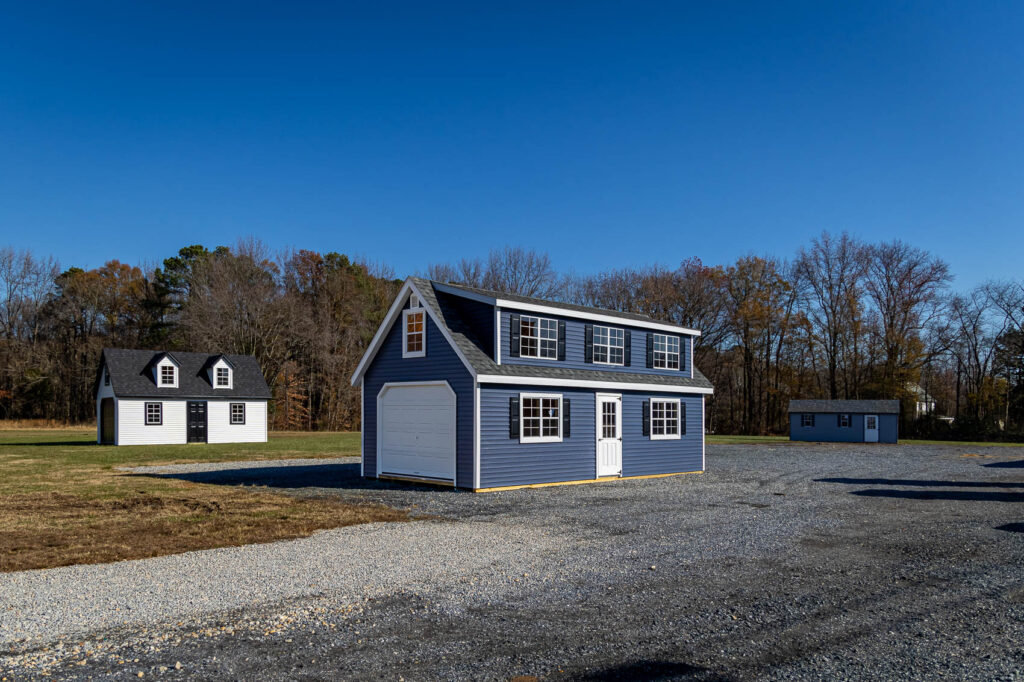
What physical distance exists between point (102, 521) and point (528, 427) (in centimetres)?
980

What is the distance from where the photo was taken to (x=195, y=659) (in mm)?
5973

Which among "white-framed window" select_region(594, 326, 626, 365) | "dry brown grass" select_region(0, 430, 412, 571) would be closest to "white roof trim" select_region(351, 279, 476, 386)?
"dry brown grass" select_region(0, 430, 412, 571)

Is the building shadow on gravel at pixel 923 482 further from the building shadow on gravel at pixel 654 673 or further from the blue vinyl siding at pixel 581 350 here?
the building shadow on gravel at pixel 654 673

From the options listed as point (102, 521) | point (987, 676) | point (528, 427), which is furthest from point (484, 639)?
point (528, 427)

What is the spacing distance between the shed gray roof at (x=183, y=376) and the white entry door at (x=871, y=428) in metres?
35.9

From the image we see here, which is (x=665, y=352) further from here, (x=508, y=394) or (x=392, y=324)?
(x=392, y=324)

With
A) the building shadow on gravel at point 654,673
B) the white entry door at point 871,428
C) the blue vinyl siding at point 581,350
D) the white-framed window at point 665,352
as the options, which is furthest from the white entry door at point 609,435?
the white entry door at point 871,428

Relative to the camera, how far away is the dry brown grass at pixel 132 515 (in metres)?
10.8

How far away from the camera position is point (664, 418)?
23.0 m

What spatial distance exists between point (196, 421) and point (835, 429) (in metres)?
38.1

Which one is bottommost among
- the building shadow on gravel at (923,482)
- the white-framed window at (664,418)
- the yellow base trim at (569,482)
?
the building shadow on gravel at (923,482)

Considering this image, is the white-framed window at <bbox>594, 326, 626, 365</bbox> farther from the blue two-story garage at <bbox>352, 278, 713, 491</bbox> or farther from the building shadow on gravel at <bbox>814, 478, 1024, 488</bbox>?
the building shadow on gravel at <bbox>814, 478, 1024, 488</bbox>

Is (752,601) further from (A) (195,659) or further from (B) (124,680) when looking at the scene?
(B) (124,680)

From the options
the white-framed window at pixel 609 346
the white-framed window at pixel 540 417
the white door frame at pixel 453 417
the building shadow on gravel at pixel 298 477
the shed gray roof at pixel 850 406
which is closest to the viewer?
the white door frame at pixel 453 417
